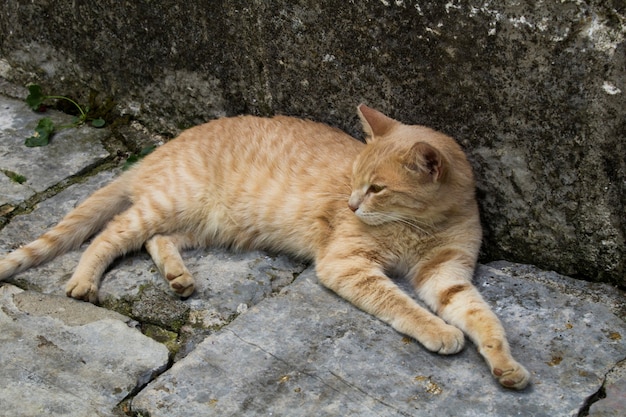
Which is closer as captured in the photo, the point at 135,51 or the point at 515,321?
the point at 515,321

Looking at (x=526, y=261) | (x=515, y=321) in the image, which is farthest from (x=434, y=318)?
(x=526, y=261)

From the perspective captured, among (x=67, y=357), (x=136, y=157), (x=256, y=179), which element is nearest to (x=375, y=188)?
(x=256, y=179)

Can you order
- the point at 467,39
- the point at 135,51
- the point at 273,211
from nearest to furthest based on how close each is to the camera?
1. the point at 467,39
2. the point at 273,211
3. the point at 135,51

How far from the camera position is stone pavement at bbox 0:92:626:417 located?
9.73 feet

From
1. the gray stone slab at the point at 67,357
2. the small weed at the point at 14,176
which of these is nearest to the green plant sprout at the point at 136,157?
the small weed at the point at 14,176

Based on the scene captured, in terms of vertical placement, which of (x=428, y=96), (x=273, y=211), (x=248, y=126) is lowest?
(x=273, y=211)

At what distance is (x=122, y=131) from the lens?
500 cm

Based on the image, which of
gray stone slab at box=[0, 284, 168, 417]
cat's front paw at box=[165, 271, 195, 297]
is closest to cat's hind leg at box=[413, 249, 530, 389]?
cat's front paw at box=[165, 271, 195, 297]

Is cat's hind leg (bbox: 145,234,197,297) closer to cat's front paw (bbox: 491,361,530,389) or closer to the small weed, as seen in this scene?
the small weed

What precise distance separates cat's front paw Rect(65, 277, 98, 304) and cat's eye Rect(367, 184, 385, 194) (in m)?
1.30

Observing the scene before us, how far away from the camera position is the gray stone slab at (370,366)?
295 cm

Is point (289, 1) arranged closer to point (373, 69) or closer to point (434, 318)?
point (373, 69)

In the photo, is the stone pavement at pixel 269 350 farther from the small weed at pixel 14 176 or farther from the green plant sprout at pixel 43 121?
the green plant sprout at pixel 43 121

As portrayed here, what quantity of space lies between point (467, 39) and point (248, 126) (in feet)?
4.32
